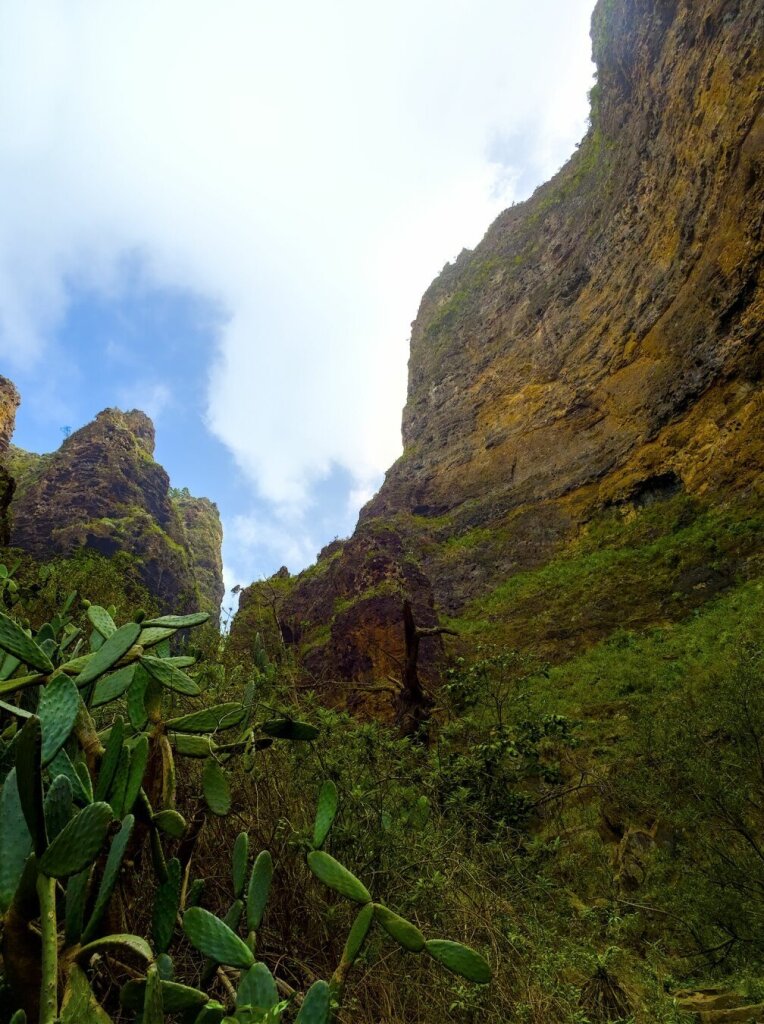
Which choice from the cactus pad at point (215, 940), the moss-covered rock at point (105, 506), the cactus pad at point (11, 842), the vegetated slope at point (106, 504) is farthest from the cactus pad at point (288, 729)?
the moss-covered rock at point (105, 506)

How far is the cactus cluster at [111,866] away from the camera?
3.04 feet

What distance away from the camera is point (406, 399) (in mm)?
36562

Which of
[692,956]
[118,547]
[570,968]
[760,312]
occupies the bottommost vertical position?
[692,956]

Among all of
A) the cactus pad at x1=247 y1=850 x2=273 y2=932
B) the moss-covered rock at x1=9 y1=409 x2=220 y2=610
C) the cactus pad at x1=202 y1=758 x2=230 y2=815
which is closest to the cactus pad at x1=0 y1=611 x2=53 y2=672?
the cactus pad at x1=202 y1=758 x2=230 y2=815

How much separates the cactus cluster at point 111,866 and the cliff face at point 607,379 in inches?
410

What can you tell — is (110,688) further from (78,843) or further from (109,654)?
(78,843)

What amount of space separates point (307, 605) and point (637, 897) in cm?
1707

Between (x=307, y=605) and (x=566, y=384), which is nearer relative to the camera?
(x=307, y=605)

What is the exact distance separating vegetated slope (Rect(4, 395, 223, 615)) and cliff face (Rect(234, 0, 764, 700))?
45.0 ft

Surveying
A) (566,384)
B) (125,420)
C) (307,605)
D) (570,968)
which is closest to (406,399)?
(566,384)

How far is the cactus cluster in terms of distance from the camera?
93 centimetres

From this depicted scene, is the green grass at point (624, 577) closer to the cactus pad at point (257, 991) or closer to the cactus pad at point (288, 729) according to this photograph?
the cactus pad at point (288, 729)

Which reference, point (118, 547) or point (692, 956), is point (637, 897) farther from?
point (118, 547)

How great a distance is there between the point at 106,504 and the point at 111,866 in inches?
1495
